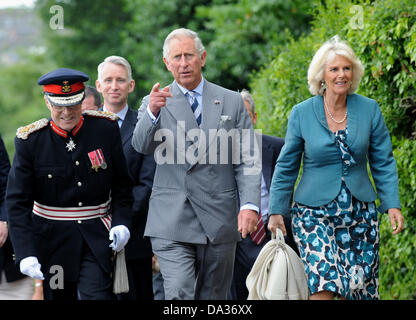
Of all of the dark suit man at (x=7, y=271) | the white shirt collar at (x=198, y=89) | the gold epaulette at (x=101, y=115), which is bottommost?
the dark suit man at (x=7, y=271)

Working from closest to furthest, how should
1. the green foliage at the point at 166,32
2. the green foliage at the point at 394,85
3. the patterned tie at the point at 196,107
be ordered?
the patterned tie at the point at 196,107, the green foliage at the point at 394,85, the green foliage at the point at 166,32

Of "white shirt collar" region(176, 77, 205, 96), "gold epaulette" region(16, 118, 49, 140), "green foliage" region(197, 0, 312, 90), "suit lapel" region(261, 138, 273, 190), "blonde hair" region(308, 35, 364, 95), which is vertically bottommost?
"suit lapel" region(261, 138, 273, 190)

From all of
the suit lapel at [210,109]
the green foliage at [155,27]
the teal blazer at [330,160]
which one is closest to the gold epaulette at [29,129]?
the suit lapel at [210,109]

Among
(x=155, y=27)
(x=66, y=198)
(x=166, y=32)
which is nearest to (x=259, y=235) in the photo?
(x=66, y=198)

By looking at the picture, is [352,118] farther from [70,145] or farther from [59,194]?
[59,194]

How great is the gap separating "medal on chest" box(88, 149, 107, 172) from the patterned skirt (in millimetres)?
1417

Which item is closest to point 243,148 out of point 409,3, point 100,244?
point 100,244

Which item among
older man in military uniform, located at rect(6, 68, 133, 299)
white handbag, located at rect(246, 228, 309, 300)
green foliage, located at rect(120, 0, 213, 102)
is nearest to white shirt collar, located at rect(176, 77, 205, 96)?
older man in military uniform, located at rect(6, 68, 133, 299)

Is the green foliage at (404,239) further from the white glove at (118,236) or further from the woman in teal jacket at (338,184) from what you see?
the white glove at (118,236)

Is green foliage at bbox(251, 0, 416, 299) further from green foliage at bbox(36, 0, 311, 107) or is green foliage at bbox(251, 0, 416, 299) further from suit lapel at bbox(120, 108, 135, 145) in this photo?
green foliage at bbox(36, 0, 311, 107)

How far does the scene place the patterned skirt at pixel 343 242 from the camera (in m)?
5.89

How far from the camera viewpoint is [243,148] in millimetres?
6188

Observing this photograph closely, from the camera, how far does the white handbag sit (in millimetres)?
5965

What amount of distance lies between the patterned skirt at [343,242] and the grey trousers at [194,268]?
0.59 m
